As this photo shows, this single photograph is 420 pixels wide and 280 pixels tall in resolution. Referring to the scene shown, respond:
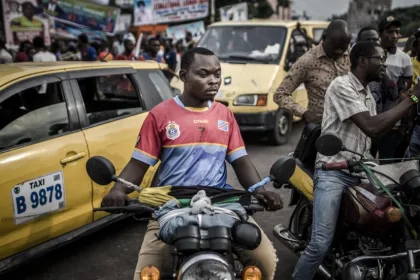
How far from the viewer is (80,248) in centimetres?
465

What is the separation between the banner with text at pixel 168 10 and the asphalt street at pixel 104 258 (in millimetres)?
15978

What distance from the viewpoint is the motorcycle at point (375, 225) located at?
2875 millimetres

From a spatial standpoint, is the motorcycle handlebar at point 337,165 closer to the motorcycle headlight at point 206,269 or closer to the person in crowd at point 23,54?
the motorcycle headlight at point 206,269

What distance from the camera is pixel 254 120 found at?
26.7 feet

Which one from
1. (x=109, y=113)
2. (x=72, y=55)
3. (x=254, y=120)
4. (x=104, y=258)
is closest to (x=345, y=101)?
(x=109, y=113)

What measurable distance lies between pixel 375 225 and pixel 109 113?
2671 millimetres

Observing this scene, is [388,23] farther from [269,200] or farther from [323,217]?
[269,200]

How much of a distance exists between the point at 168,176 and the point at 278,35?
6.81 m

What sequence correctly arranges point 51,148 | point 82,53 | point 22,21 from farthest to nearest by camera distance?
1. point 22,21
2. point 82,53
3. point 51,148

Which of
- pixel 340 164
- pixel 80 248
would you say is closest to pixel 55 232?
pixel 80 248

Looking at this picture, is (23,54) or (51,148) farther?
(23,54)

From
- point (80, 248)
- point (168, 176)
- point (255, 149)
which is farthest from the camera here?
point (255, 149)

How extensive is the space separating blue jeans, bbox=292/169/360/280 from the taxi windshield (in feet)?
18.0

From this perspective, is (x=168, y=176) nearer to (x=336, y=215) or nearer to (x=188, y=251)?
(x=188, y=251)
